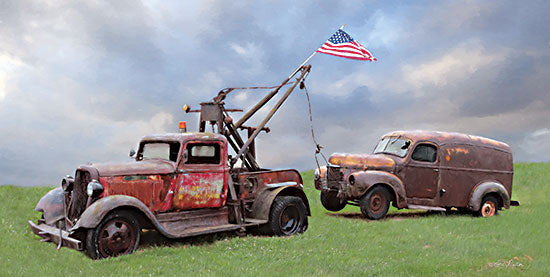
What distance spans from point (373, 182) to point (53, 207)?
7935 millimetres

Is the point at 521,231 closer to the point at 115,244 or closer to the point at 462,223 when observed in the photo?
the point at 462,223

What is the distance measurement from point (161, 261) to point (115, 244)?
0.97 m

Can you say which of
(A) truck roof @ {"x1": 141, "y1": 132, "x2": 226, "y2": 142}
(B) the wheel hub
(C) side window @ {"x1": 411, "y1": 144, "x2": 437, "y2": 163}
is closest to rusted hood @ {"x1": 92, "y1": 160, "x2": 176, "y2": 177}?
(A) truck roof @ {"x1": 141, "y1": 132, "x2": 226, "y2": 142}

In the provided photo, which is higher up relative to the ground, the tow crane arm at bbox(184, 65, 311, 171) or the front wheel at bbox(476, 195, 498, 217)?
the tow crane arm at bbox(184, 65, 311, 171)

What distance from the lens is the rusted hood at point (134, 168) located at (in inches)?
375

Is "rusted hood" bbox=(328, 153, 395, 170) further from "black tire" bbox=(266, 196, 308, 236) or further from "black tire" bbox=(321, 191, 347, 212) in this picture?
"black tire" bbox=(266, 196, 308, 236)

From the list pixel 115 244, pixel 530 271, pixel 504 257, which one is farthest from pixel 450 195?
pixel 115 244

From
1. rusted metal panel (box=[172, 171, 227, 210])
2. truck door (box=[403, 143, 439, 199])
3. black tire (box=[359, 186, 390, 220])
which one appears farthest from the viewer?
truck door (box=[403, 143, 439, 199])

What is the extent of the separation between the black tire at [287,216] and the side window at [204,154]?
169 centimetres

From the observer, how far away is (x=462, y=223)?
531 inches

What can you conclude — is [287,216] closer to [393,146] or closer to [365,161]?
[365,161]

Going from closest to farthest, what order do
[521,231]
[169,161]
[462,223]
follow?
[169,161] < [521,231] < [462,223]

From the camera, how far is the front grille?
9.79 m

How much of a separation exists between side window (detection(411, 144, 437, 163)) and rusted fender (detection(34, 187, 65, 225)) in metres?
9.54
